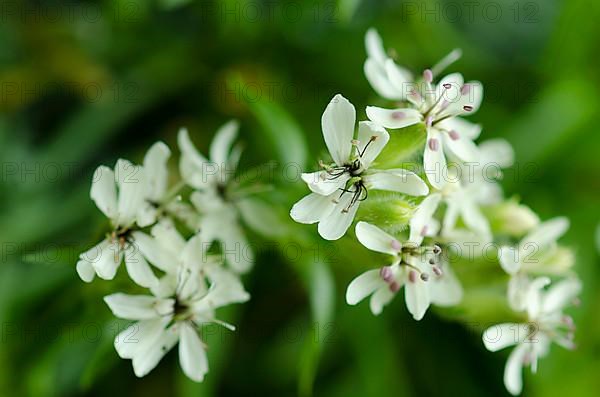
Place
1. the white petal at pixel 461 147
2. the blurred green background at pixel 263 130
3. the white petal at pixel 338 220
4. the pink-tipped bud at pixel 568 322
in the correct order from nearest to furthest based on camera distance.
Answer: the white petal at pixel 338 220 → the white petal at pixel 461 147 → the pink-tipped bud at pixel 568 322 → the blurred green background at pixel 263 130

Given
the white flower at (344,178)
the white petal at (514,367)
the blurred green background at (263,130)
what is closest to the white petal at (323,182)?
the white flower at (344,178)

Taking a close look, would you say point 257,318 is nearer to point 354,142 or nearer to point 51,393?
point 51,393

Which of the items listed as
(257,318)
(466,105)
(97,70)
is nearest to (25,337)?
(257,318)

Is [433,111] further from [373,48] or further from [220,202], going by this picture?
[220,202]

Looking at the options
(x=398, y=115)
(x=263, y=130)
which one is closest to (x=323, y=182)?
(x=398, y=115)

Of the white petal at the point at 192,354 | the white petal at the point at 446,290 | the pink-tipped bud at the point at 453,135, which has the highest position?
the pink-tipped bud at the point at 453,135

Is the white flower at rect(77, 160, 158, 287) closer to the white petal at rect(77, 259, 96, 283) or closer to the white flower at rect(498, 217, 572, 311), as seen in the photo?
the white petal at rect(77, 259, 96, 283)

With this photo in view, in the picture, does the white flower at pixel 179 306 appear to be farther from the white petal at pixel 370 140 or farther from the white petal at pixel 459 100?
the white petal at pixel 459 100

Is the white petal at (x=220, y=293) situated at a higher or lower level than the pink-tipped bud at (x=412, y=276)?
lower
